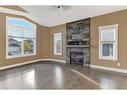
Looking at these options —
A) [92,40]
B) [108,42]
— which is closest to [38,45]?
[92,40]

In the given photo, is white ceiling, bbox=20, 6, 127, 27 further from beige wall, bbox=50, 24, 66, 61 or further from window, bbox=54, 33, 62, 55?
window, bbox=54, 33, 62, 55

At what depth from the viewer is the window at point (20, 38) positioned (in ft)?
21.4

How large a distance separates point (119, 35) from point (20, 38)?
4.88 m

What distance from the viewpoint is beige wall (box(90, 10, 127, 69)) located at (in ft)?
17.5

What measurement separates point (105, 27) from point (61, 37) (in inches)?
127

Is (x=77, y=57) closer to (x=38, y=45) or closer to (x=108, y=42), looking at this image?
(x=108, y=42)

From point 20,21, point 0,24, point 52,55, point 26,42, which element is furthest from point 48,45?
point 0,24

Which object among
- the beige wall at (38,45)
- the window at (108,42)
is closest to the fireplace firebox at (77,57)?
the window at (108,42)

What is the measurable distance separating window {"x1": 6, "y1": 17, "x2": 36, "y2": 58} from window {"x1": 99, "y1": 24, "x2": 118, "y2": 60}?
13.3ft

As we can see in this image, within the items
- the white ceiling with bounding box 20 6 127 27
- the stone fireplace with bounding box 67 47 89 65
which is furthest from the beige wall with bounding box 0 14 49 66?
the stone fireplace with bounding box 67 47 89 65

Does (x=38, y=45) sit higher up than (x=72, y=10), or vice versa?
(x=72, y=10)

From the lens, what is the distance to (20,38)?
→ 7309mm

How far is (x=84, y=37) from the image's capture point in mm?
7156
